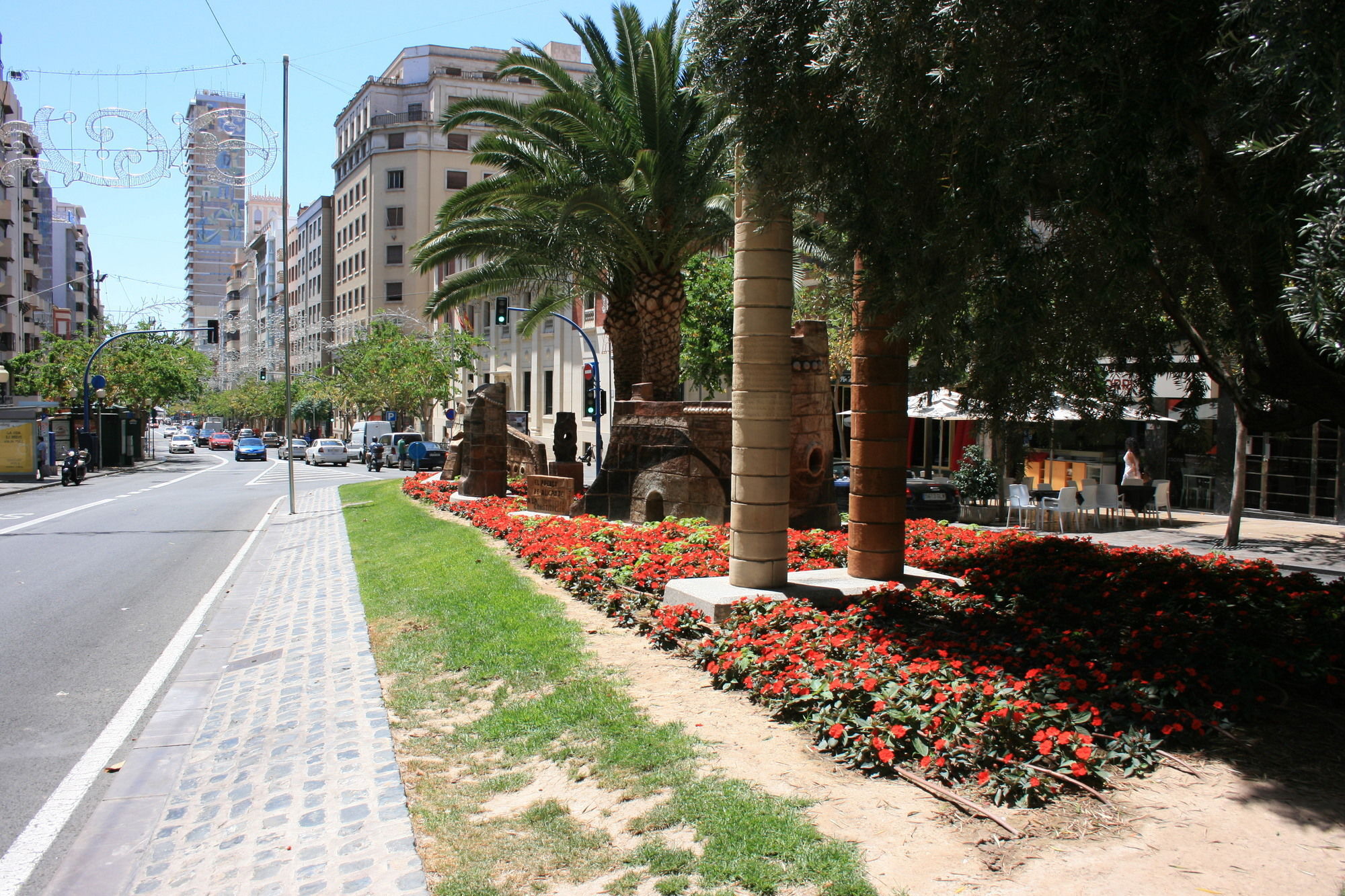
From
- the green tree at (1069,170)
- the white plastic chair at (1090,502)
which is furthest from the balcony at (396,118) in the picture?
the green tree at (1069,170)

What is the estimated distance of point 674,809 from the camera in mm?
4656

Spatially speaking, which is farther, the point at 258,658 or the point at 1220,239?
the point at 258,658

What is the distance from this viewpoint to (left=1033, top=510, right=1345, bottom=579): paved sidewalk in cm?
1480

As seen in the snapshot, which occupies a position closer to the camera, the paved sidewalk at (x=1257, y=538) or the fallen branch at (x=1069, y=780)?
the fallen branch at (x=1069, y=780)

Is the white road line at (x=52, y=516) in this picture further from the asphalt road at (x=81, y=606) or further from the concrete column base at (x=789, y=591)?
the concrete column base at (x=789, y=591)

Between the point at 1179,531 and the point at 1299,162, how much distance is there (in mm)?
15244

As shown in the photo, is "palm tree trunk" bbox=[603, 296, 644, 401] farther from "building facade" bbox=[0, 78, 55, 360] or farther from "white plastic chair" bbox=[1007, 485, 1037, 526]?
"building facade" bbox=[0, 78, 55, 360]

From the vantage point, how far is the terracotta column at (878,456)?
8719mm

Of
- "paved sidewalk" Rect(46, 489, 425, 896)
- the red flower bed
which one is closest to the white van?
"paved sidewalk" Rect(46, 489, 425, 896)

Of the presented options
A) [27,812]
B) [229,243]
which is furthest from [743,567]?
[229,243]

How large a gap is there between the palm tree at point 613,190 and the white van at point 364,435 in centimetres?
3723

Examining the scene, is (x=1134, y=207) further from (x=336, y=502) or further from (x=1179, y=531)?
(x=336, y=502)

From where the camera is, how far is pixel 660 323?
18047 mm

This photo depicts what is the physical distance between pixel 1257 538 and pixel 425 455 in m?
33.2
